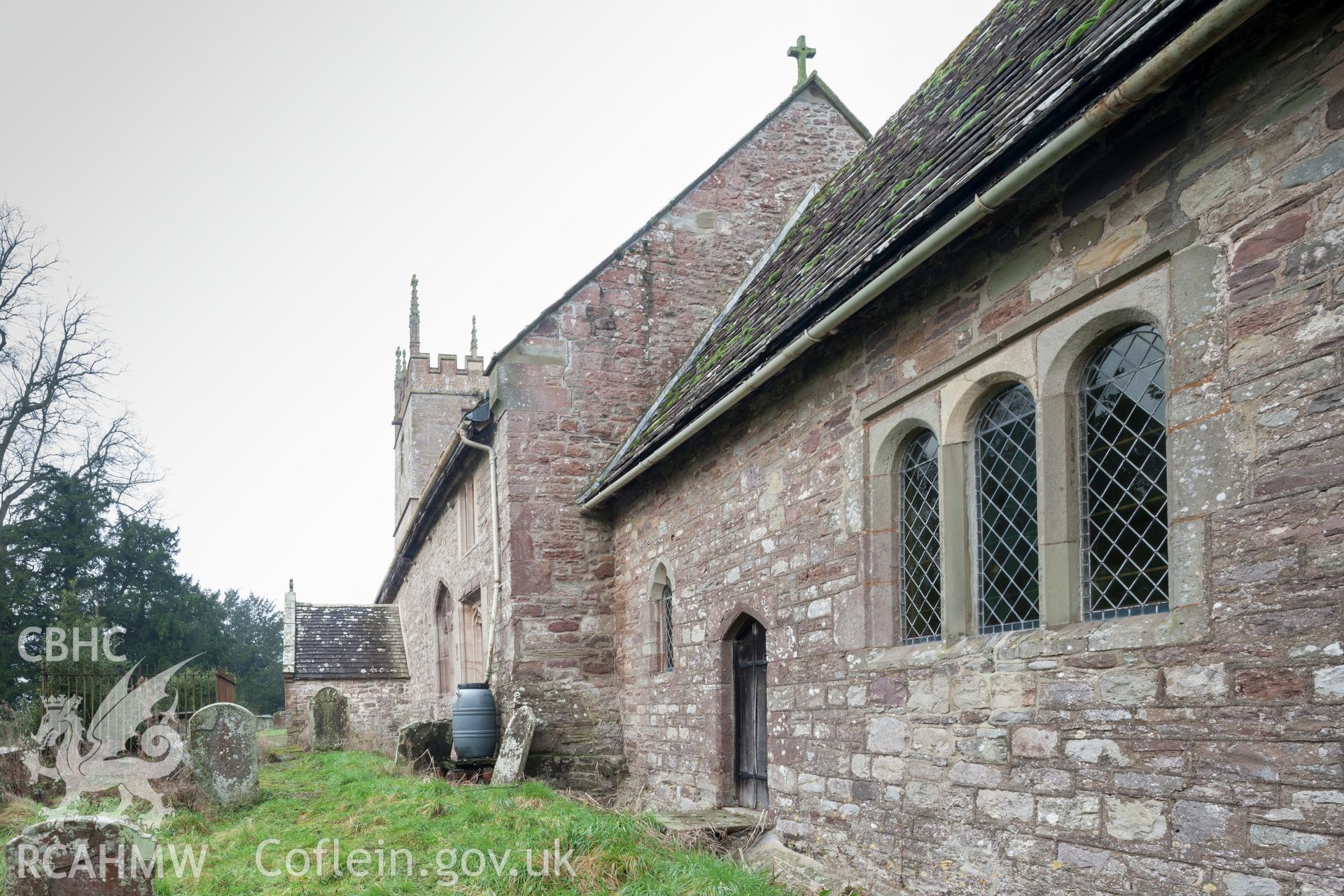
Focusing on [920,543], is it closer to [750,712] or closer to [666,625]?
[750,712]

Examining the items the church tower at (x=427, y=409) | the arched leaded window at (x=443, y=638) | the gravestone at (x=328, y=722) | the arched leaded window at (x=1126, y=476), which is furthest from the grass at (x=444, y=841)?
the church tower at (x=427, y=409)

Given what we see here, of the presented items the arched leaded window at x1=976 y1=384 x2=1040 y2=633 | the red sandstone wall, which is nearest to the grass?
the red sandstone wall

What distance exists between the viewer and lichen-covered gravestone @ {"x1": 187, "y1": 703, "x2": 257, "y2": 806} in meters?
10.1

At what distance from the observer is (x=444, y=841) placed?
7.53 m

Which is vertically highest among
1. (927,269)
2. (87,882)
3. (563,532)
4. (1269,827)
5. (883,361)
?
(927,269)

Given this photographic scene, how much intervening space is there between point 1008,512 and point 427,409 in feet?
117

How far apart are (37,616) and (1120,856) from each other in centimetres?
2906

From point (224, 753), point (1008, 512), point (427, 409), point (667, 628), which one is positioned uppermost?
point (427, 409)

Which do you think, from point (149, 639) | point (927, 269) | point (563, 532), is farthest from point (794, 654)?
point (149, 639)

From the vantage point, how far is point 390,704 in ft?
85.3

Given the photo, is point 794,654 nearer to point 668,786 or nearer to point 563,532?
point 668,786

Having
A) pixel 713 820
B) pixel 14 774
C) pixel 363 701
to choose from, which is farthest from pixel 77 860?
pixel 363 701

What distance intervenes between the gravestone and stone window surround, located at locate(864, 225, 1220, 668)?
53.6 feet

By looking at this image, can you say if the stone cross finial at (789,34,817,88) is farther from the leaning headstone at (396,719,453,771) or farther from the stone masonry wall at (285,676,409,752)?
the stone masonry wall at (285,676,409,752)
